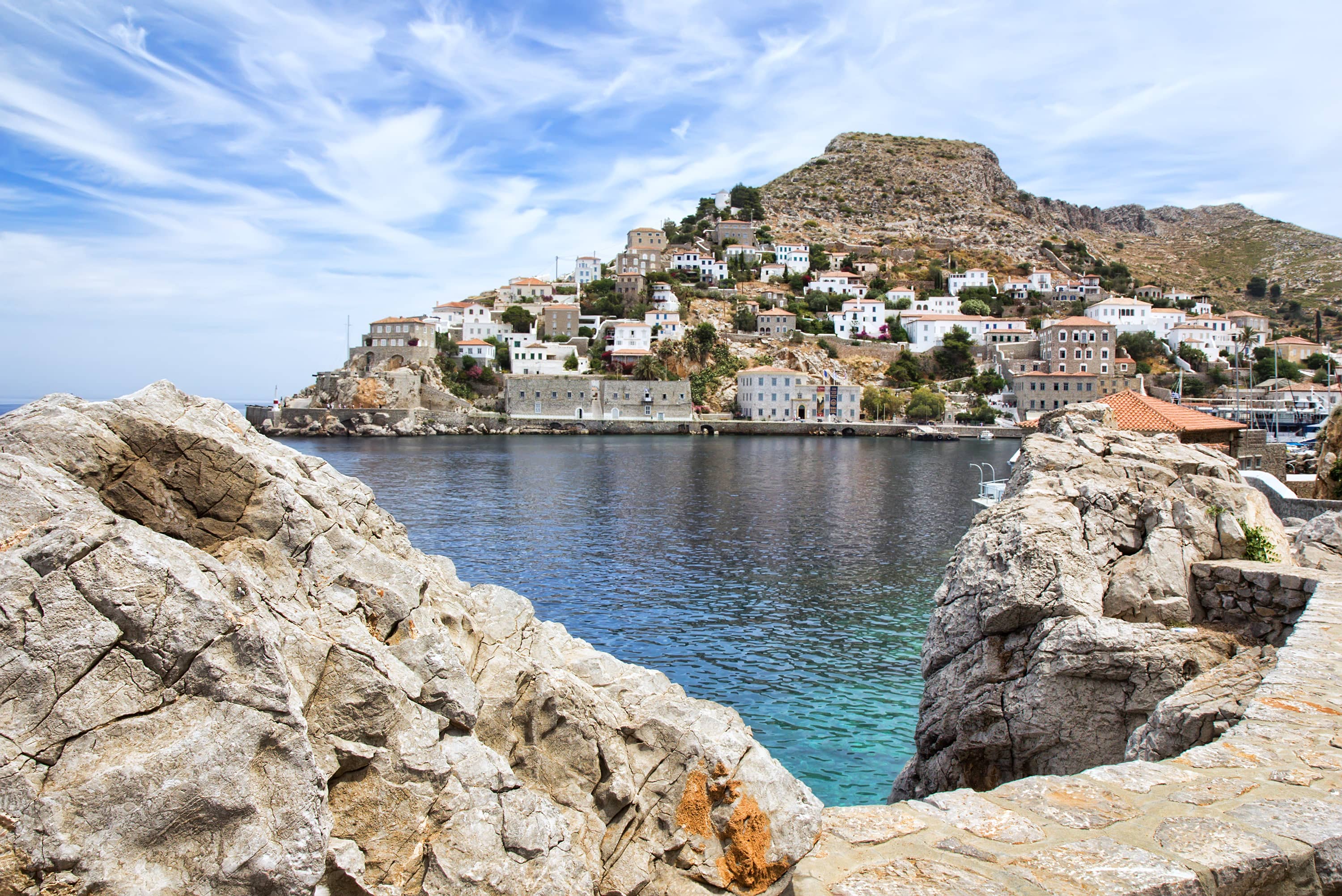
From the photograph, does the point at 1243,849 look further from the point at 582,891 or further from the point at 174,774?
the point at 174,774

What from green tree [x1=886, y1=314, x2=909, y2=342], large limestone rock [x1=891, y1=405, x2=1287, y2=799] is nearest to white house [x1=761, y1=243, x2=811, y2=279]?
green tree [x1=886, y1=314, x2=909, y2=342]

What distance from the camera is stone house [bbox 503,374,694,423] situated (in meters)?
97.3

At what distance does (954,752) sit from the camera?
7863 millimetres

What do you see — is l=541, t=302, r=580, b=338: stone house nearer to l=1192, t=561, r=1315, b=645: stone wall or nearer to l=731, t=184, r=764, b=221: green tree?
l=731, t=184, r=764, b=221: green tree

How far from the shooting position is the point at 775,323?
111250mm

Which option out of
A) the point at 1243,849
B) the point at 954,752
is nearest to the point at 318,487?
the point at 1243,849

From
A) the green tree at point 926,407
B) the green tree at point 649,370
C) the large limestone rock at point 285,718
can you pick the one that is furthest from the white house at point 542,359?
the large limestone rock at point 285,718

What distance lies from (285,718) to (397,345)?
335 ft

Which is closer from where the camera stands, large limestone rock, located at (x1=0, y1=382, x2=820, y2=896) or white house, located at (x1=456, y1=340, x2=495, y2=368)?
large limestone rock, located at (x1=0, y1=382, x2=820, y2=896)

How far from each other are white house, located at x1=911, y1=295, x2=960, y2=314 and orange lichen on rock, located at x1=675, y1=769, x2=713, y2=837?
122164mm

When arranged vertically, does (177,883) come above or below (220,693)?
below

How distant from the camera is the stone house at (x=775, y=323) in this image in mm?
111000

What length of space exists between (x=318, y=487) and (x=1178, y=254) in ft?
720

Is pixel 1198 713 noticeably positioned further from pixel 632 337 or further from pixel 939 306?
pixel 939 306
